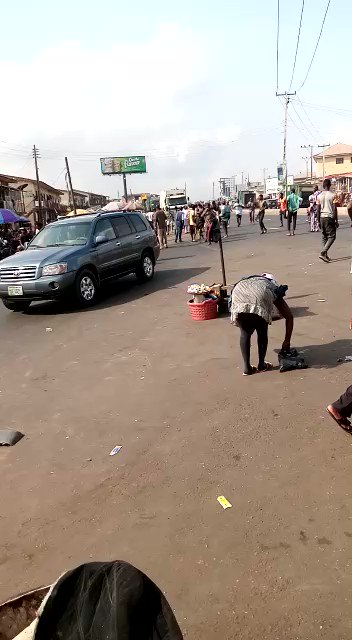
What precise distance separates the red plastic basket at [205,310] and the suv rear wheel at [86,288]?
276 cm

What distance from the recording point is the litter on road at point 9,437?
167 inches

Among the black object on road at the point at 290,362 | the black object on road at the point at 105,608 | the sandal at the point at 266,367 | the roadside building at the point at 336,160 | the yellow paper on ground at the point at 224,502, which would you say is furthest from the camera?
the roadside building at the point at 336,160

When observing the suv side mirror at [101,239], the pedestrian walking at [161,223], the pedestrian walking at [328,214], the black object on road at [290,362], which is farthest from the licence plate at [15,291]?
the pedestrian walking at [161,223]

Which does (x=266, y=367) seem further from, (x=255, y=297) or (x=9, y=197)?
(x=9, y=197)

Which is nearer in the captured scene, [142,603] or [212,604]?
[142,603]

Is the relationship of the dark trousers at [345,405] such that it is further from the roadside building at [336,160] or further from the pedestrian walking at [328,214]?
the roadside building at [336,160]

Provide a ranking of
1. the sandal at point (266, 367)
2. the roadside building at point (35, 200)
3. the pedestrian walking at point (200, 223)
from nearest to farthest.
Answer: the sandal at point (266, 367), the pedestrian walking at point (200, 223), the roadside building at point (35, 200)

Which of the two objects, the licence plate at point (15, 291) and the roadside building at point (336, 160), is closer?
the licence plate at point (15, 291)

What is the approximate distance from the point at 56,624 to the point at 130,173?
7181 cm

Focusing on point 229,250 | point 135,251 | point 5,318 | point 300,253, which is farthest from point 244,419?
point 229,250

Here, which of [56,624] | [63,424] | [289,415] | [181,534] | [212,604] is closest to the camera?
[56,624]

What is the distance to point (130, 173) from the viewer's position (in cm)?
6944

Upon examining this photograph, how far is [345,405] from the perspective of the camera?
3664 mm

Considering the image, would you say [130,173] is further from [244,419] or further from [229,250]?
[244,419]
